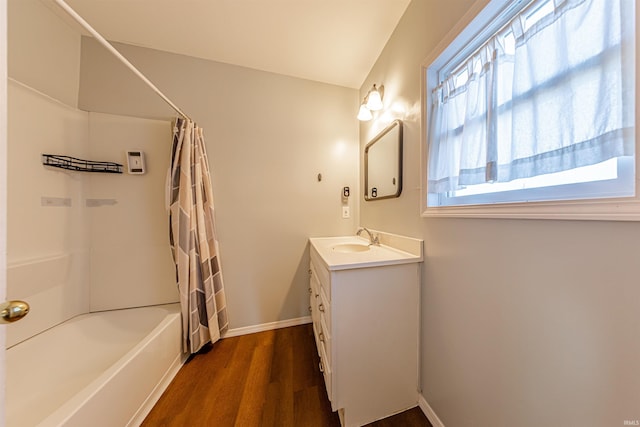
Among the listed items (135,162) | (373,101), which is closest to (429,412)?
(373,101)

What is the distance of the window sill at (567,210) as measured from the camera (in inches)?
17.1

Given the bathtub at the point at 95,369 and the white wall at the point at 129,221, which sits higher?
the white wall at the point at 129,221

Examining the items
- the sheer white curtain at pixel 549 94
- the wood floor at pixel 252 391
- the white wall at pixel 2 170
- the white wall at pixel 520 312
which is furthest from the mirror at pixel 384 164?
the white wall at pixel 2 170

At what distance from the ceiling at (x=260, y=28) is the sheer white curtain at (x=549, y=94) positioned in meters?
0.89

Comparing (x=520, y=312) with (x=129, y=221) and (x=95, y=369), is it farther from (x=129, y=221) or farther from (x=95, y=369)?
(x=129, y=221)

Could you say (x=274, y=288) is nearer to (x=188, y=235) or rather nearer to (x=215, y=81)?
(x=188, y=235)

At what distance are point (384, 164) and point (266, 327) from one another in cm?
181

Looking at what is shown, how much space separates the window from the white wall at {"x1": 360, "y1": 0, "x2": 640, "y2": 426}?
0.12m

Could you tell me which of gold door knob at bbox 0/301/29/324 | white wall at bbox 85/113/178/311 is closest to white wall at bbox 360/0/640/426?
gold door knob at bbox 0/301/29/324

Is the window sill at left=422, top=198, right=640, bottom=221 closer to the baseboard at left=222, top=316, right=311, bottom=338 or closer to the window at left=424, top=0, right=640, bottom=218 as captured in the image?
the window at left=424, top=0, right=640, bottom=218

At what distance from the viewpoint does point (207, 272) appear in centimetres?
151

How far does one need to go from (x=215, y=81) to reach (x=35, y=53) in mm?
1050

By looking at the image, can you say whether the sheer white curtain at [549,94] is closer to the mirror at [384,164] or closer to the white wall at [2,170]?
the mirror at [384,164]

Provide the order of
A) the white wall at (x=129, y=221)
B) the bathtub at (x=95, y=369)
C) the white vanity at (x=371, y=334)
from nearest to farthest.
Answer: the bathtub at (x=95, y=369) → the white vanity at (x=371, y=334) → the white wall at (x=129, y=221)
